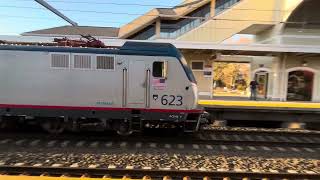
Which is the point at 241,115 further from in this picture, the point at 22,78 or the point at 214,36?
the point at 214,36

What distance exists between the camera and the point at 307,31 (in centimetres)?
3341

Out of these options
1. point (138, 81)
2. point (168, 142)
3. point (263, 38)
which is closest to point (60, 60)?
point (138, 81)

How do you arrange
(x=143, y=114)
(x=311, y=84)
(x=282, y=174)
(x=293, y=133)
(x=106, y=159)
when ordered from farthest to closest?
(x=311, y=84), (x=293, y=133), (x=143, y=114), (x=106, y=159), (x=282, y=174)

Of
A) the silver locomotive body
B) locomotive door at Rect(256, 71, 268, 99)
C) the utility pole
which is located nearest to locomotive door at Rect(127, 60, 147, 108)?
the silver locomotive body

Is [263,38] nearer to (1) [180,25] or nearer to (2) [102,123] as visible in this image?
(1) [180,25]

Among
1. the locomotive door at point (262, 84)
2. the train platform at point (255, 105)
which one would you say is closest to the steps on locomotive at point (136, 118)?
the train platform at point (255, 105)

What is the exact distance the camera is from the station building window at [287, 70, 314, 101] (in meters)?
32.6

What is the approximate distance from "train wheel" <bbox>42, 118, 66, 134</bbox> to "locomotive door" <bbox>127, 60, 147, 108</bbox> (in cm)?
242

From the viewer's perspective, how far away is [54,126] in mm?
13469

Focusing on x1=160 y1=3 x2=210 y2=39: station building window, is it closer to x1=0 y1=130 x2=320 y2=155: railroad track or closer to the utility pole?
the utility pole

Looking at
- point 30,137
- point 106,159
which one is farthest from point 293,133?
point 30,137

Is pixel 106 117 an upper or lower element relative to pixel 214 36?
lower

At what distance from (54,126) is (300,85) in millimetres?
24896

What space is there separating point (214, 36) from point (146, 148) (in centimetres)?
2354
